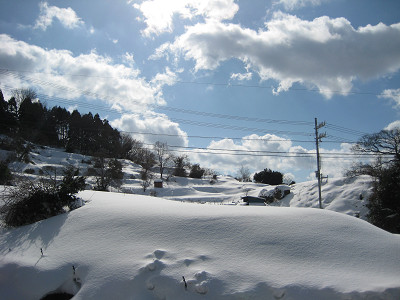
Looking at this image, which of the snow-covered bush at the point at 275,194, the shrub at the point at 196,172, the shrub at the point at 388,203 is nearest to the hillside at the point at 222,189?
the snow-covered bush at the point at 275,194

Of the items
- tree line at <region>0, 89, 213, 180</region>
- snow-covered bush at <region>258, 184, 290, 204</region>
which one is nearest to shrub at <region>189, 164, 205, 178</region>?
tree line at <region>0, 89, 213, 180</region>

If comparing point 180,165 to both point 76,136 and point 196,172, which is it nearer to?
point 196,172

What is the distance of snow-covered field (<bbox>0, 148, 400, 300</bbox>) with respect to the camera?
377 cm

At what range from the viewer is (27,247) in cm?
553

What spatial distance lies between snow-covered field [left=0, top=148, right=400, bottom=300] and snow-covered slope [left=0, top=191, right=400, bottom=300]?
0.02 metres

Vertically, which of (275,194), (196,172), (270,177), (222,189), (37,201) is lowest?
(222,189)

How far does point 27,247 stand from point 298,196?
99.2 ft

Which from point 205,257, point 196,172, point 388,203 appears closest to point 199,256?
point 205,257

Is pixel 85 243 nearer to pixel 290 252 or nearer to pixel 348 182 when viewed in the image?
pixel 290 252

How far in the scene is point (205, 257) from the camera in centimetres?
434

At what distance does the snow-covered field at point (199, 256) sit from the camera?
3770mm

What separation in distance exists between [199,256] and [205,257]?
9 centimetres

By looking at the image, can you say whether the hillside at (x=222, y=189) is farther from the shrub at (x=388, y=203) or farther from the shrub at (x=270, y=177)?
the shrub at (x=270, y=177)

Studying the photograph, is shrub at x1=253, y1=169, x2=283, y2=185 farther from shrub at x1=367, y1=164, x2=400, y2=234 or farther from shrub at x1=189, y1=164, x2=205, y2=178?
shrub at x1=367, y1=164, x2=400, y2=234
